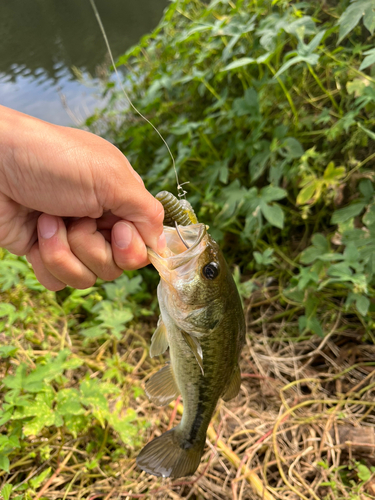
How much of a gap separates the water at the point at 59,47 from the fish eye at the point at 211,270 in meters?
2.38

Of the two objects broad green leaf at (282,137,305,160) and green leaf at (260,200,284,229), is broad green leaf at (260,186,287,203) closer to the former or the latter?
green leaf at (260,200,284,229)

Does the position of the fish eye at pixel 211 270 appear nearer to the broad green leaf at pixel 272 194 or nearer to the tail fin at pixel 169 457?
the tail fin at pixel 169 457

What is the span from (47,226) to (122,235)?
330 mm

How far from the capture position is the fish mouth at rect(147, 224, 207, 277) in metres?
1.30

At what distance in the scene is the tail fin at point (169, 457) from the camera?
1.53 m

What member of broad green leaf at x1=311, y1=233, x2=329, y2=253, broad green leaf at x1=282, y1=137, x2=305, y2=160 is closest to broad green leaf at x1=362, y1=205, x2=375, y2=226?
broad green leaf at x1=311, y1=233, x2=329, y2=253

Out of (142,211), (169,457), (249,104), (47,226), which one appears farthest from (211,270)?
(249,104)

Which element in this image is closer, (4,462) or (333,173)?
(4,462)

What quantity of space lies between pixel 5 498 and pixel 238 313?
119cm

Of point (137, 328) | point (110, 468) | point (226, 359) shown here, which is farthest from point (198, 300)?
point (137, 328)

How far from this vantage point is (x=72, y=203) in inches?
50.2

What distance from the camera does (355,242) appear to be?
86.7 inches

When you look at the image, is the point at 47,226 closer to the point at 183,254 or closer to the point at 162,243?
the point at 162,243

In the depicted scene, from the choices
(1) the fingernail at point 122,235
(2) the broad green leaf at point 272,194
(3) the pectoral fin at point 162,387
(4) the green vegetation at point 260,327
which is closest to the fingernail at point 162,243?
(1) the fingernail at point 122,235
